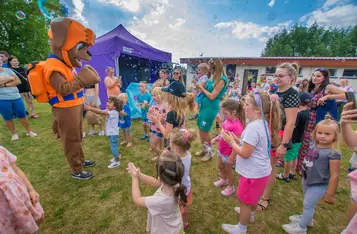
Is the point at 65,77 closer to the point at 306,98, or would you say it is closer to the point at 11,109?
the point at 11,109

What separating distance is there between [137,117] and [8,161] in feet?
17.1

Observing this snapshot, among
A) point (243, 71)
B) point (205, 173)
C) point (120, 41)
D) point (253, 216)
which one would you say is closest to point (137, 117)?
point (120, 41)

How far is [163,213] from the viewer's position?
1235 millimetres

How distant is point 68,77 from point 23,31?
64.1ft

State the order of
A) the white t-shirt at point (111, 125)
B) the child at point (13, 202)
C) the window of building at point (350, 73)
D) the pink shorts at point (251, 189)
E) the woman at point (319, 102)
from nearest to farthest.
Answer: the child at point (13, 202) < the pink shorts at point (251, 189) < the woman at point (319, 102) < the white t-shirt at point (111, 125) < the window of building at point (350, 73)

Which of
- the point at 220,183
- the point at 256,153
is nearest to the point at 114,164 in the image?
the point at 220,183

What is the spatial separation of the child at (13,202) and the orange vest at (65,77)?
1.27 meters

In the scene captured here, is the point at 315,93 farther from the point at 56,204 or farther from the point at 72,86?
the point at 56,204

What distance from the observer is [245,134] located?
1541mm

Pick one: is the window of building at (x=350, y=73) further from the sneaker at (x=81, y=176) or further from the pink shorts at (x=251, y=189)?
the sneaker at (x=81, y=176)

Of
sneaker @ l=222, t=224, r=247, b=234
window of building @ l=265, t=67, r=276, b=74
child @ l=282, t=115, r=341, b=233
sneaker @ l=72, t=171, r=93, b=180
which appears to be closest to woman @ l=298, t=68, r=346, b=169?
child @ l=282, t=115, r=341, b=233

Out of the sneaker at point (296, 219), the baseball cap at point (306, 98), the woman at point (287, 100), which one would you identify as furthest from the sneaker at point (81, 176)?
the baseball cap at point (306, 98)

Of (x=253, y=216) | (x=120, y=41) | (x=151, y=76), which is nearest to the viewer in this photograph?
(x=253, y=216)

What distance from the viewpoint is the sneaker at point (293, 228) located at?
1.93m
